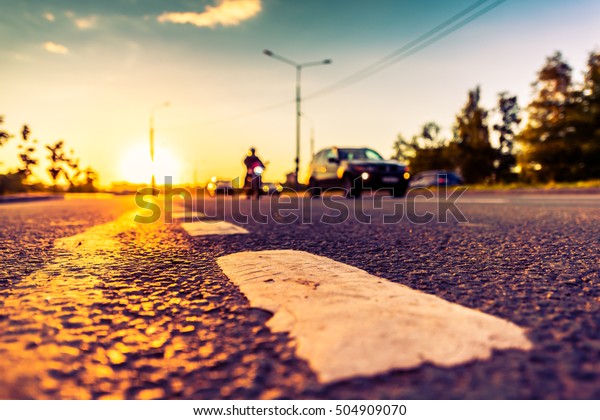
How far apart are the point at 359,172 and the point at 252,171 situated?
128 inches

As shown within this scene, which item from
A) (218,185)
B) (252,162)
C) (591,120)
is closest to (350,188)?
(252,162)

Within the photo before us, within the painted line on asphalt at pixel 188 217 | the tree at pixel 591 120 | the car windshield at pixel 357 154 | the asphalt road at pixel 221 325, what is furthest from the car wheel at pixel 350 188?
the tree at pixel 591 120

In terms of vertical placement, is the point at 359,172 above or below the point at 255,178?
above

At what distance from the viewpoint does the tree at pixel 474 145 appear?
46750 millimetres

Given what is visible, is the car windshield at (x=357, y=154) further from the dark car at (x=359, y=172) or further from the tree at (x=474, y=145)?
the tree at (x=474, y=145)

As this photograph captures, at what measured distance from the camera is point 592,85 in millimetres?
29219

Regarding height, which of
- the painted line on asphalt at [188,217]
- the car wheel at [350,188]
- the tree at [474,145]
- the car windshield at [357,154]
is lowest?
the painted line on asphalt at [188,217]

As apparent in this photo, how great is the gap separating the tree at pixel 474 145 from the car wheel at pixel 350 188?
121 feet

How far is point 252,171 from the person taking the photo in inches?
556

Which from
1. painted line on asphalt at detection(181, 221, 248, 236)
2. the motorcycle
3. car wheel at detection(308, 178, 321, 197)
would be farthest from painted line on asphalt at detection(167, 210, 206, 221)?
car wheel at detection(308, 178, 321, 197)

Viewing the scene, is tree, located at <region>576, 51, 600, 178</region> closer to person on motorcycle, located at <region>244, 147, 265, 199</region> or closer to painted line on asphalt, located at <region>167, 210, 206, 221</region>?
person on motorcycle, located at <region>244, 147, 265, 199</region>

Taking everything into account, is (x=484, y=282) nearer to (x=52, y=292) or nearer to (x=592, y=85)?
(x=52, y=292)
